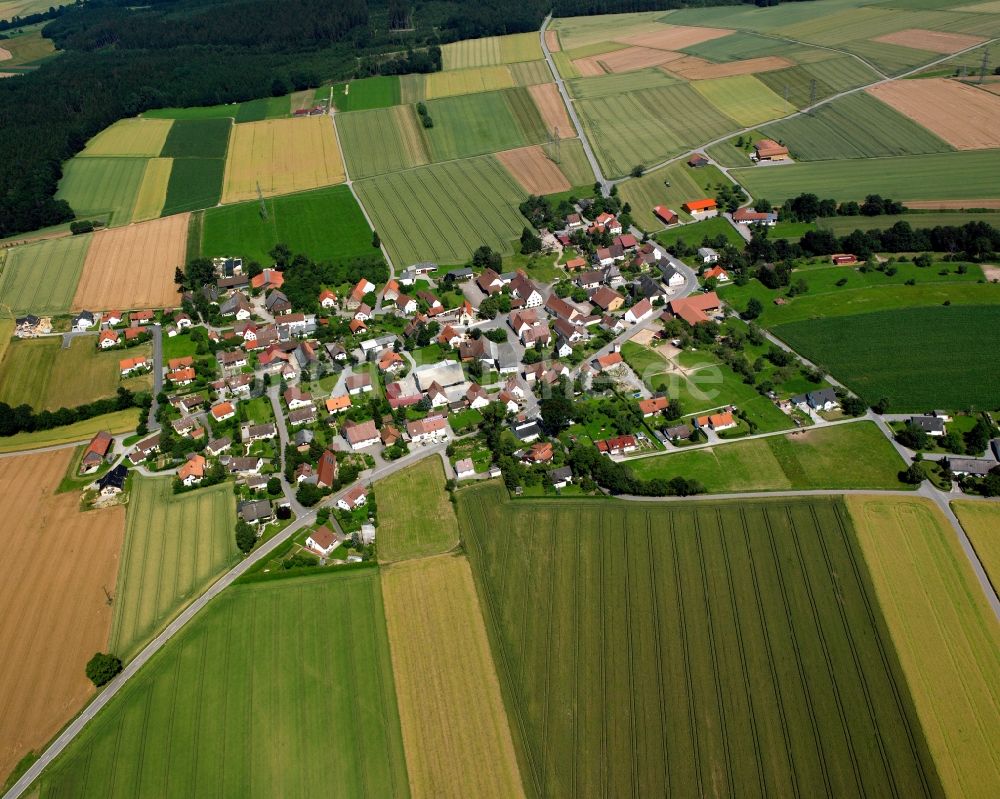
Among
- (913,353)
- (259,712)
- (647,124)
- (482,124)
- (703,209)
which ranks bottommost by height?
(703,209)

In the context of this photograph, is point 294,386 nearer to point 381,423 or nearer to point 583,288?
point 381,423

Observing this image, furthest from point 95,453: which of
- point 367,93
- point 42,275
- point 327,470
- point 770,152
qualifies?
point 367,93

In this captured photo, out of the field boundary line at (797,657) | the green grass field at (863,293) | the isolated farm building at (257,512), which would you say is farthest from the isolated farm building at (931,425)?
the isolated farm building at (257,512)

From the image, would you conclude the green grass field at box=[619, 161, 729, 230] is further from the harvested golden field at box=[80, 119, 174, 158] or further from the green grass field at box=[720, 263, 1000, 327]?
the harvested golden field at box=[80, 119, 174, 158]

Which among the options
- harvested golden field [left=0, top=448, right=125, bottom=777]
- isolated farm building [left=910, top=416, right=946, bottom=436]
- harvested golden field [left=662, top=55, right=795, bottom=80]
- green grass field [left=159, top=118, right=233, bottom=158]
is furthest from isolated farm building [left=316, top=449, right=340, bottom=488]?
harvested golden field [left=662, top=55, right=795, bottom=80]

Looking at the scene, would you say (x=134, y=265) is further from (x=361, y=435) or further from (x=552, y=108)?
(x=552, y=108)

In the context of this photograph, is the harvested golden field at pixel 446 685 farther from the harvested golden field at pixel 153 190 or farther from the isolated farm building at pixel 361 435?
the harvested golden field at pixel 153 190
